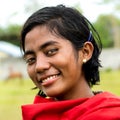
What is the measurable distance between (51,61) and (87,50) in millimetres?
202

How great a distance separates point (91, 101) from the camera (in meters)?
1.97

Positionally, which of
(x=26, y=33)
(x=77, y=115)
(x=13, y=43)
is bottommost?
(x=13, y=43)

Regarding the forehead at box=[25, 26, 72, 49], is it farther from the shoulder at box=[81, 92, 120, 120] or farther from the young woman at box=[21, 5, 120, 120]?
the shoulder at box=[81, 92, 120, 120]

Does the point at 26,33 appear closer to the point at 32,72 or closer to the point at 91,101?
the point at 32,72

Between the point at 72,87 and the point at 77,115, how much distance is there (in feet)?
0.54

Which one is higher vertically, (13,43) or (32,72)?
(32,72)

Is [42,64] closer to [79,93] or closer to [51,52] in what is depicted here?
[51,52]

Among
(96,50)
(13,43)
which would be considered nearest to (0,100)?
(96,50)

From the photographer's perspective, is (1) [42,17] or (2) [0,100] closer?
(1) [42,17]

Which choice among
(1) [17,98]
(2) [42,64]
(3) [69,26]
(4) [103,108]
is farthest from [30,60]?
(1) [17,98]

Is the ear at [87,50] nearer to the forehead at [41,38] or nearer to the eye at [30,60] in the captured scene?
the forehead at [41,38]

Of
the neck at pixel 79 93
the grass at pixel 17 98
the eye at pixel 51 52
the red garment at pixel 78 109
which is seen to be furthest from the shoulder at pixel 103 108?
the grass at pixel 17 98

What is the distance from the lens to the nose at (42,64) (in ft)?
6.48

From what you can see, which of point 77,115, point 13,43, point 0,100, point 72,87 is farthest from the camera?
point 13,43
